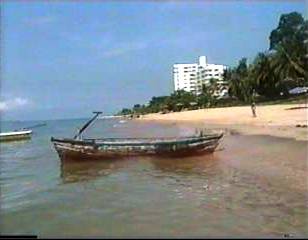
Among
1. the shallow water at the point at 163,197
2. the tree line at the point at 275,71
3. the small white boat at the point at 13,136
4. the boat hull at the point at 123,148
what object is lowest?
the shallow water at the point at 163,197

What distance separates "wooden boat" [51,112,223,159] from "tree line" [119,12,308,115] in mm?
43489

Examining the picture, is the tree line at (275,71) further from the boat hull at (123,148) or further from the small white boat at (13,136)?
the boat hull at (123,148)

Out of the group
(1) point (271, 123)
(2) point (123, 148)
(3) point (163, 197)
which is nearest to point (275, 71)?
(1) point (271, 123)

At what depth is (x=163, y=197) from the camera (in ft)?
36.0

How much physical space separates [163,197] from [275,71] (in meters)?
56.6

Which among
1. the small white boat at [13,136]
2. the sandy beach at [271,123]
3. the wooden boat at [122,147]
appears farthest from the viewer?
the small white boat at [13,136]

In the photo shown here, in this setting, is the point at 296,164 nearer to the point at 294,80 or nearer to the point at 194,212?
the point at 194,212

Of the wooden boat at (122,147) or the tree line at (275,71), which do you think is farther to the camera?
the tree line at (275,71)

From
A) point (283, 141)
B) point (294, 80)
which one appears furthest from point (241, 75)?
point (283, 141)

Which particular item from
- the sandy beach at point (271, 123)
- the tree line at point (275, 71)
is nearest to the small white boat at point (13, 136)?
the sandy beach at point (271, 123)

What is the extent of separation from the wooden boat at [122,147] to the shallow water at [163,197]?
15.0 inches

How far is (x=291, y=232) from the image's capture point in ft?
25.0

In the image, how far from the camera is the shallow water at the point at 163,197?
815cm

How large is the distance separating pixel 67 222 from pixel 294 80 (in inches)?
2284
